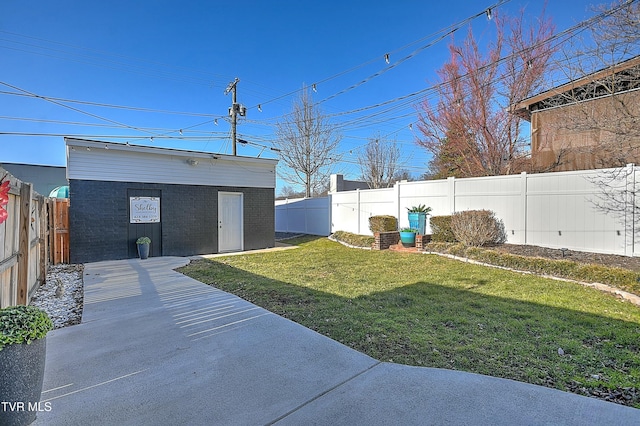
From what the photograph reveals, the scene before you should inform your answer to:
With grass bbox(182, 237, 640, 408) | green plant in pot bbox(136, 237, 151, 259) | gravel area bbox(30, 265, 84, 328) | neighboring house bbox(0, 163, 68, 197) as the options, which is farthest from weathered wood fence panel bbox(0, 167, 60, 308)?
neighboring house bbox(0, 163, 68, 197)

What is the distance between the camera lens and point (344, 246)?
11.6m

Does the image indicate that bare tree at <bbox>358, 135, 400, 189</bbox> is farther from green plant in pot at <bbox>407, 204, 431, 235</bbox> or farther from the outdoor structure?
green plant in pot at <bbox>407, 204, 431, 235</bbox>

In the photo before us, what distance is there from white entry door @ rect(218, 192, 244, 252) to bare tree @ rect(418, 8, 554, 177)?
997 centimetres

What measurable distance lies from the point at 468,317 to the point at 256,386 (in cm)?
287

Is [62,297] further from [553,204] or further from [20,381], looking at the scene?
[553,204]

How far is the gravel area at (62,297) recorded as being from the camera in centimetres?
422

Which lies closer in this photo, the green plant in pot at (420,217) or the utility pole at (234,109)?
the green plant in pot at (420,217)

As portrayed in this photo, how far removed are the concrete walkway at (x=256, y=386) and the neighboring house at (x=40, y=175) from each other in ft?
72.8

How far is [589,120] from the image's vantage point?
7.15 metres

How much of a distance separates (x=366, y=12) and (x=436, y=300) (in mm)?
9526

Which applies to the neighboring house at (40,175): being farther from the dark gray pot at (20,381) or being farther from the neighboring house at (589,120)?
the neighboring house at (589,120)

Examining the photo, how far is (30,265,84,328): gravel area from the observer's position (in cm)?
422

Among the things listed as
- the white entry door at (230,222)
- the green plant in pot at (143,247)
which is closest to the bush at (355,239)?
the white entry door at (230,222)

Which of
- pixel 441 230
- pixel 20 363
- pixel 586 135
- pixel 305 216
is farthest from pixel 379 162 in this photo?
pixel 20 363
